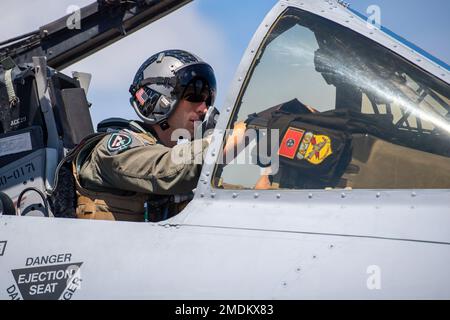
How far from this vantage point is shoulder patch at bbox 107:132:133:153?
3.18 metres

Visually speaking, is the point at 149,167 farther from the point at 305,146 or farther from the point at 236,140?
the point at 305,146

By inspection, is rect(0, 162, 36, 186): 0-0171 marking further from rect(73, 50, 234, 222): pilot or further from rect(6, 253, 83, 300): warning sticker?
rect(6, 253, 83, 300): warning sticker

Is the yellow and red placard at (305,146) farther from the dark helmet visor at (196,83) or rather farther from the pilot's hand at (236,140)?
the dark helmet visor at (196,83)

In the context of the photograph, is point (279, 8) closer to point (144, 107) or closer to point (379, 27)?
point (379, 27)

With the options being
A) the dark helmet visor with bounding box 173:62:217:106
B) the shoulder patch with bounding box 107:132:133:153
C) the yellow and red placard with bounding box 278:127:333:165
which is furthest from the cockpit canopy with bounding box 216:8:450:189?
the dark helmet visor with bounding box 173:62:217:106

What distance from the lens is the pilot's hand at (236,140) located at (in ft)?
9.21

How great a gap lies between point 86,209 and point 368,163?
1.53 metres

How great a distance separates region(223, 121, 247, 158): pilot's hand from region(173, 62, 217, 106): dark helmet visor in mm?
1016

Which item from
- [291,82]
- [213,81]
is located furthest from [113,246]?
[213,81]

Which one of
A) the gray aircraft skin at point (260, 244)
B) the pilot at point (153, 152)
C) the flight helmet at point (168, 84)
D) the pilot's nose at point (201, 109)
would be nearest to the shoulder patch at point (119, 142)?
the pilot at point (153, 152)

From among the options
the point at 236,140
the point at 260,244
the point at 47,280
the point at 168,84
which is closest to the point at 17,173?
the point at 168,84

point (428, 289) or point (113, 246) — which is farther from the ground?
point (113, 246)

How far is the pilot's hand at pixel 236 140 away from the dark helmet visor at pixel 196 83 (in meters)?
1.02

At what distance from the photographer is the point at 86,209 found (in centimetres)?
340
